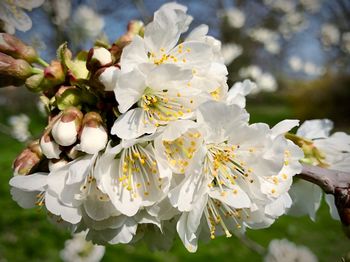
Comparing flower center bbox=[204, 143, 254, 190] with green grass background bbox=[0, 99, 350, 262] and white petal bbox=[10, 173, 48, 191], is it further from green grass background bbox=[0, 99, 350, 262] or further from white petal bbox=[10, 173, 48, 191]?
green grass background bbox=[0, 99, 350, 262]

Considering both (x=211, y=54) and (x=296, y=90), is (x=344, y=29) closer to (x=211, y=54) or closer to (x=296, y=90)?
(x=296, y=90)

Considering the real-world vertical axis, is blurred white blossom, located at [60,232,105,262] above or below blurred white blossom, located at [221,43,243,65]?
above

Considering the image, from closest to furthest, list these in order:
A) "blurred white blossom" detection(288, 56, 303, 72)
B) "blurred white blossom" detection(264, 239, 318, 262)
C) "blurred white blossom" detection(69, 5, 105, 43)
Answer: "blurred white blossom" detection(264, 239, 318, 262), "blurred white blossom" detection(69, 5, 105, 43), "blurred white blossom" detection(288, 56, 303, 72)

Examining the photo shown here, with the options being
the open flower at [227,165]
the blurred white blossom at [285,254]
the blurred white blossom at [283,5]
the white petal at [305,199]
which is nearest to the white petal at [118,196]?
the open flower at [227,165]

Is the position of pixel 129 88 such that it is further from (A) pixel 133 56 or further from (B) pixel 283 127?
(B) pixel 283 127

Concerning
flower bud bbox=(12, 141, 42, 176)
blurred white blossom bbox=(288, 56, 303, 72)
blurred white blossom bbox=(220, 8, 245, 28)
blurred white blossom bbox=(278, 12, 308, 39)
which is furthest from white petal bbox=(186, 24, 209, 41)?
blurred white blossom bbox=(288, 56, 303, 72)

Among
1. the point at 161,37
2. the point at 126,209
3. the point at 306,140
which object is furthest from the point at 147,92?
the point at 306,140
